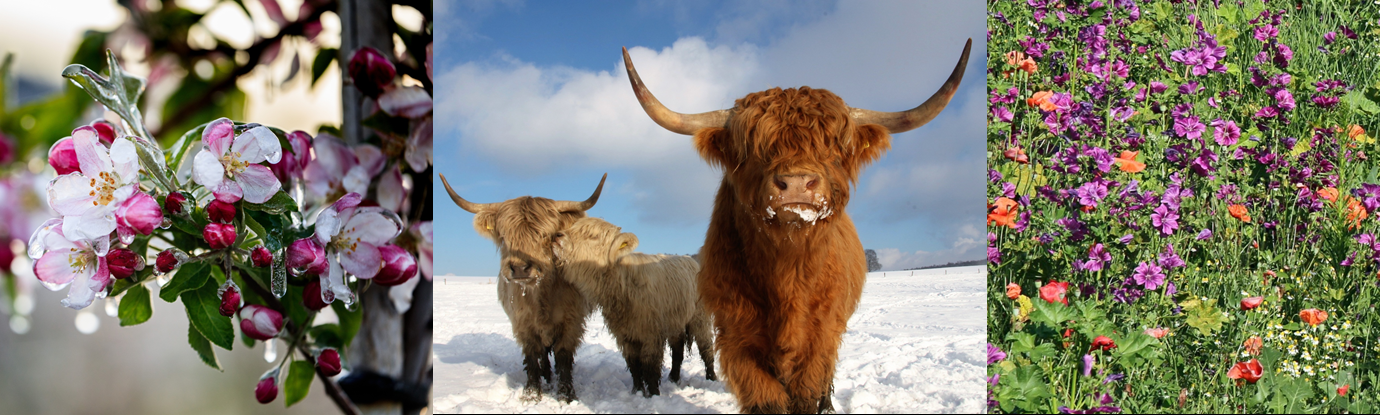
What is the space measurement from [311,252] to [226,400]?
1168mm

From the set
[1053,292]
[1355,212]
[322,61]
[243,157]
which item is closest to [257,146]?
[243,157]

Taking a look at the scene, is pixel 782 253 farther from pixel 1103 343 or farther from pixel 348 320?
pixel 348 320

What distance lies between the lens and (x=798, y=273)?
7.48 feet

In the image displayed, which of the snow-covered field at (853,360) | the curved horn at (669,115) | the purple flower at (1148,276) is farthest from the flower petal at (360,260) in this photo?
the purple flower at (1148,276)

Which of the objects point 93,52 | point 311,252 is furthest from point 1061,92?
point 93,52

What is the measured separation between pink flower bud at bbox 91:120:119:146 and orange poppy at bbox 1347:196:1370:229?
3.88 m

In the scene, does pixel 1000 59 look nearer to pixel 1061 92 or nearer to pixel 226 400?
pixel 1061 92

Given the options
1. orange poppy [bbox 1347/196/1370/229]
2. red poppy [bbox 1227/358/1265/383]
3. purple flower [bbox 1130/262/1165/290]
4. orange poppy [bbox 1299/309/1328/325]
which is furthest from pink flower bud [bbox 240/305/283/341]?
orange poppy [bbox 1347/196/1370/229]

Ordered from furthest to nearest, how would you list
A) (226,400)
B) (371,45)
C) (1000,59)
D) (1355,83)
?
(1355,83) → (1000,59) → (226,400) → (371,45)

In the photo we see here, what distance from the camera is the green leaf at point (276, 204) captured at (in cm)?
114

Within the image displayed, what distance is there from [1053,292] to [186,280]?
8.15ft

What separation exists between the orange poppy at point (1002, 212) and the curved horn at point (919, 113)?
48 centimetres

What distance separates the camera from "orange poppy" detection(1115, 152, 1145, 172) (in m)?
2.55

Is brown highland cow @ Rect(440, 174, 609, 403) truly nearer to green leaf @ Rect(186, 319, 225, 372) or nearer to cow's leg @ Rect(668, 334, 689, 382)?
cow's leg @ Rect(668, 334, 689, 382)
